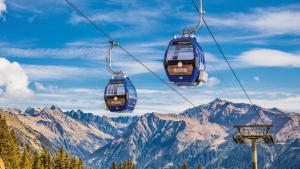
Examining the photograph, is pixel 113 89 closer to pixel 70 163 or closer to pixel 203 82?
pixel 203 82

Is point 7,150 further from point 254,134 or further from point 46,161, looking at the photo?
point 254,134

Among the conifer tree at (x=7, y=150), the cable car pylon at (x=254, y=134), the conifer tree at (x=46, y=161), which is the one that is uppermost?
the cable car pylon at (x=254, y=134)

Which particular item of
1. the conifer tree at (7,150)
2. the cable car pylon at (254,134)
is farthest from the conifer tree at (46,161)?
the cable car pylon at (254,134)

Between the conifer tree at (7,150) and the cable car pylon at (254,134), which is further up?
the cable car pylon at (254,134)

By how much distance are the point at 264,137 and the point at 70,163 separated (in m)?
94.3

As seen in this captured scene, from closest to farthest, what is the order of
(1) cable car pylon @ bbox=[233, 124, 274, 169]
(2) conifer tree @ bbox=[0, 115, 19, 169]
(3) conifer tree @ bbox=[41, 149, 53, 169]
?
(1) cable car pylon @ bbox=[233, 124, 274, 169], (2) conifer tree @ bbox=[0, 115, 19, 169], (3) conifer tree @ bbox=[41, 149, 53, 169]

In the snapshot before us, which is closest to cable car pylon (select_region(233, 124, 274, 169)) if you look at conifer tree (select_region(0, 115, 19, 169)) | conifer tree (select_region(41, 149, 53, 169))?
conifer tree (select_region(0, 115, 19, 169))

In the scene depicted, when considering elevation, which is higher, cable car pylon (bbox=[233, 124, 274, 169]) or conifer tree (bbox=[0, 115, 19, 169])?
cable car pylon (bbox=[233, 124, 274, 169])

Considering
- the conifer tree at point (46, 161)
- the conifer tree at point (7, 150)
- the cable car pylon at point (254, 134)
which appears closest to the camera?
the cable car pylon at point (254, 134)

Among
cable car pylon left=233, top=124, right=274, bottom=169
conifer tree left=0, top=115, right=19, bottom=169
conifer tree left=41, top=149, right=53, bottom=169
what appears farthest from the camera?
conifer tree left=41, top=149, right=53, bottom=169

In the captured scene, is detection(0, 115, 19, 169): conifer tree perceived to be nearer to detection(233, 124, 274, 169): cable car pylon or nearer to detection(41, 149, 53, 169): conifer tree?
detection(41, 149, 53, 169): conifer tree

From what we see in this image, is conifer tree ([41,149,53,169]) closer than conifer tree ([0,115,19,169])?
No

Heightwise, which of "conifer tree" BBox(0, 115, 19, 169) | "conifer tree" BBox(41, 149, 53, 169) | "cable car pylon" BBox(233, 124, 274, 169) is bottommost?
"conifer tree" BBox(41, 149, 53, 169)

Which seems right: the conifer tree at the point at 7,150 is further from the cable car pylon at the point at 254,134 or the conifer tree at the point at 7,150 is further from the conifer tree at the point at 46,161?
the cable car pylon at the point at 254,134
